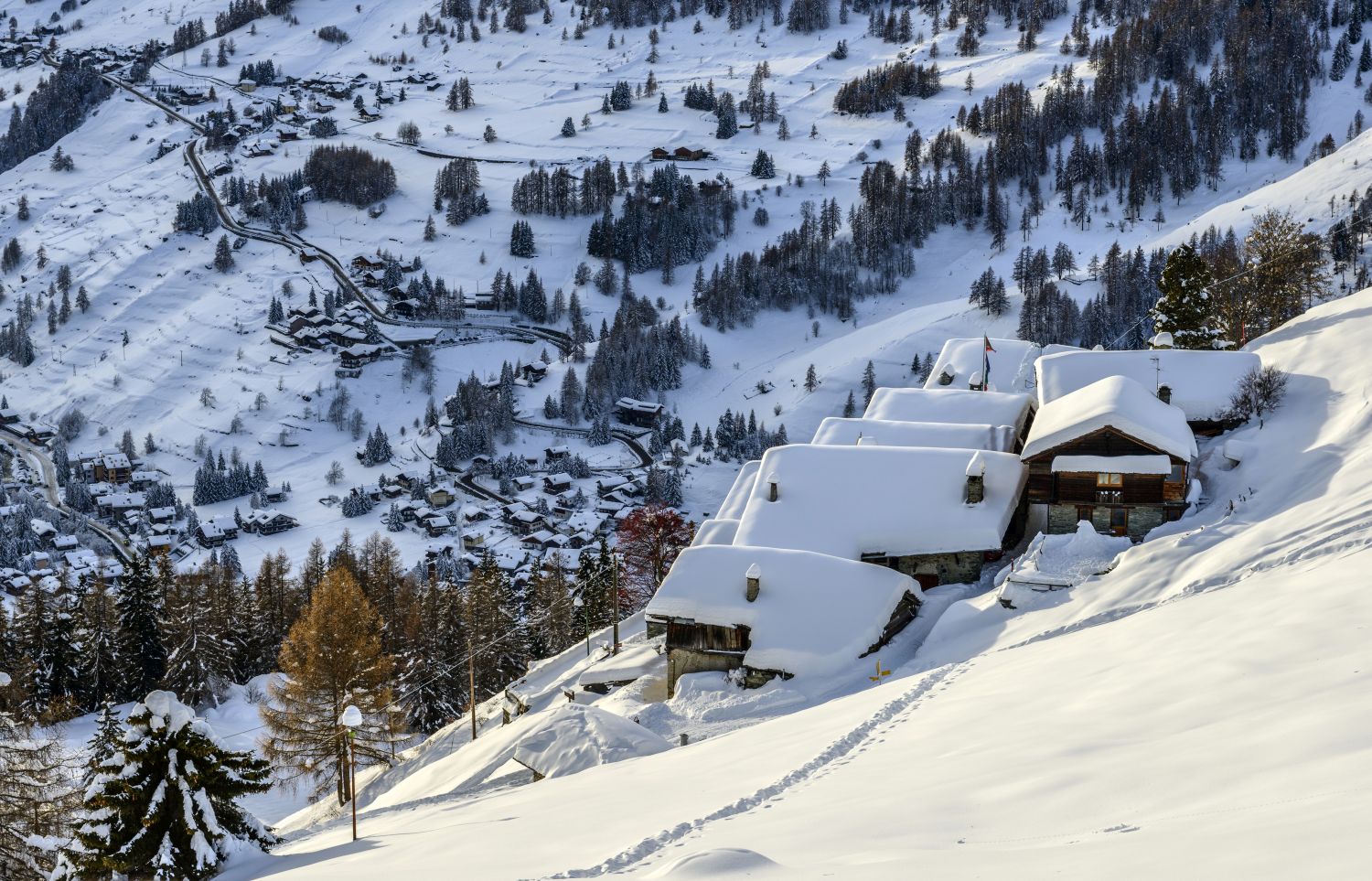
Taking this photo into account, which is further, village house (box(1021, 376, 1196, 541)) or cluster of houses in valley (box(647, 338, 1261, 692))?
village house (box(1021, 376, 1196, 541))

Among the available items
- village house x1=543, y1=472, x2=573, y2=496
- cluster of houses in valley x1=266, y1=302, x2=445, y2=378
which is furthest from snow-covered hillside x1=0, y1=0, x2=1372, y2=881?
cluster of houses in valley x1=266, y1=302, x2=445, y2=378

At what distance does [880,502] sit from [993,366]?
2063 centimetres

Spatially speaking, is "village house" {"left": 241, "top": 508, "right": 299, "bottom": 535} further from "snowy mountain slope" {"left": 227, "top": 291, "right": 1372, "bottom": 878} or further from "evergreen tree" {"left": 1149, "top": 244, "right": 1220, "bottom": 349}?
"snowy mountain slope" {"left": 227, "top": 291, "right": 1372, "bottom": 878}

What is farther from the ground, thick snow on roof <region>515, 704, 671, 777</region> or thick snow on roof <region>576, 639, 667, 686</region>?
thick snow on roof <region>515, 704, 671, 777</region>

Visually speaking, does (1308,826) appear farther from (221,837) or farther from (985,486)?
(985,486)

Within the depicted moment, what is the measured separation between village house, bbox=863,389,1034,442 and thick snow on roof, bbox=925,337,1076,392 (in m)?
5.78

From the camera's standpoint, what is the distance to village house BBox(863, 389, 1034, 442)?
48.0 meters

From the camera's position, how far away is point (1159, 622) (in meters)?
25.1

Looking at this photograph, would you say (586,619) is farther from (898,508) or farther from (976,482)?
(976,482)

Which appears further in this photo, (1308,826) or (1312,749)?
(1312,749)

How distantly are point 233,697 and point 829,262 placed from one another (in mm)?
112751

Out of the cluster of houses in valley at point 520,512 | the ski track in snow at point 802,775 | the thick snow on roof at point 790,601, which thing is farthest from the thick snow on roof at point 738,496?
the cluster of houses in valley at point 520,512

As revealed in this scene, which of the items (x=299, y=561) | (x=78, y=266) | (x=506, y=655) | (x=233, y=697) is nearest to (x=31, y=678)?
(x=233, y=697)

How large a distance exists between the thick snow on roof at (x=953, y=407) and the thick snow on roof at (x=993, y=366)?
5780 millimetres
